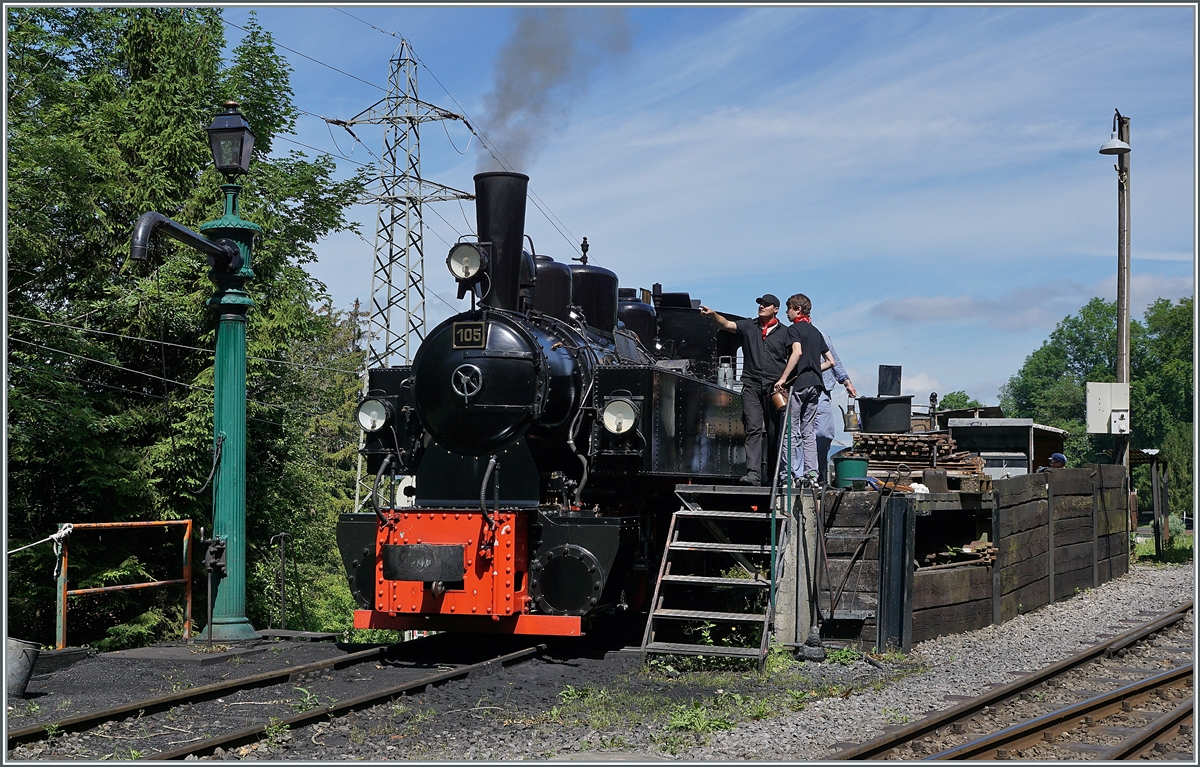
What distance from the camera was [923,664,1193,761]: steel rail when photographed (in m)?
5.43

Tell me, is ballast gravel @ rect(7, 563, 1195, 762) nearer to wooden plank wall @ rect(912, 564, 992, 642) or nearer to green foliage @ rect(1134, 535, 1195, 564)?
wooden plank wall @ rect(912, 564, 992, 642)

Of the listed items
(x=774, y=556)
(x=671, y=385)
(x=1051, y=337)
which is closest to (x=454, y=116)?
(x=671, y=385)

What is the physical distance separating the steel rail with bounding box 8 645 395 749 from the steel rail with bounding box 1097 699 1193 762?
5.03 m

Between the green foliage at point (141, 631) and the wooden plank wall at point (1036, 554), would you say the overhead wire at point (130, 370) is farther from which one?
the wooden plank wall at point (1036, 554)

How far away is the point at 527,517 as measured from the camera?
325 inches

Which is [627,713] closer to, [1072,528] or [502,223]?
[502,223]

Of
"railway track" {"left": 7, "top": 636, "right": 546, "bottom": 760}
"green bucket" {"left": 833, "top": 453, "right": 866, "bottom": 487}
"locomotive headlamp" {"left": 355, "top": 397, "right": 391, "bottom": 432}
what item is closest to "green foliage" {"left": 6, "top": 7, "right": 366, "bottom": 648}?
A: "locomotive headlamp" {"left": 355, "top": 397, "right": 391, "bottom": 432}

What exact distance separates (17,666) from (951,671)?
635 cm

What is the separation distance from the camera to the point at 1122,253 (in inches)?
740

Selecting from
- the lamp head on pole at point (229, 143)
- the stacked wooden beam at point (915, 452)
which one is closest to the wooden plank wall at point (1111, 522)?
the stacked wooden beam at point (915, 452)

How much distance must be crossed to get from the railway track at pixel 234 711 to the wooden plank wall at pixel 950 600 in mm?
3629

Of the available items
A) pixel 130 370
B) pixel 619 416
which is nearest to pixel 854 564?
pixel 619 416

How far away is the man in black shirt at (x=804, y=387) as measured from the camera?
955 centimetres

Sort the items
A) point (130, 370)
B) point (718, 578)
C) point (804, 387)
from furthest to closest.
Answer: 1. point (130, 370)
2. point (804, 387)
3. point (718, 578)
